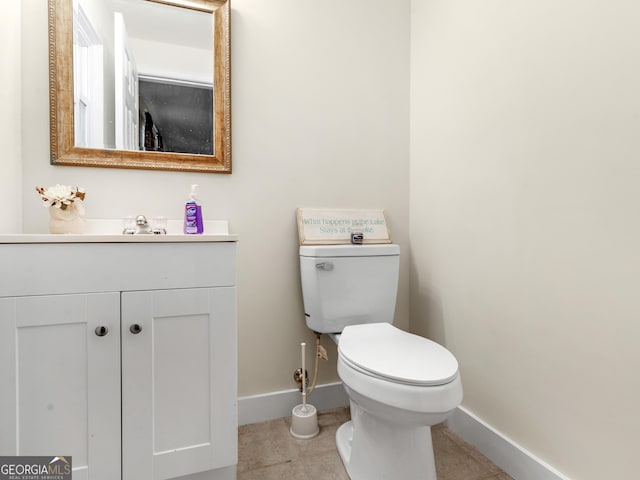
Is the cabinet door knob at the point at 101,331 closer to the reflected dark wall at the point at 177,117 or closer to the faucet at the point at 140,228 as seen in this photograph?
the faucet at the point at 140,228

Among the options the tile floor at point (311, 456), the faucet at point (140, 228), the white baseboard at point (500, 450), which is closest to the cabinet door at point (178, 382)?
the tile floor at point (311, 456)

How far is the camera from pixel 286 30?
1.58 metres

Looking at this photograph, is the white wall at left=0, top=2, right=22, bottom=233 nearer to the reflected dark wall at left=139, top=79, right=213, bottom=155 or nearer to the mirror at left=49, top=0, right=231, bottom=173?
the mirror at left=49, top=0, right=231, bottom=173

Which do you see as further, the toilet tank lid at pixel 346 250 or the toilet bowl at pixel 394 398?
the toilet tank lid at pixel 346 250

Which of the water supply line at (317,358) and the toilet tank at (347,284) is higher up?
the toilet tank at (347,284)

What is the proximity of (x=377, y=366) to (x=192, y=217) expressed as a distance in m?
0.87

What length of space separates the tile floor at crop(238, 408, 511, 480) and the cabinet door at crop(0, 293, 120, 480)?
0.51 m

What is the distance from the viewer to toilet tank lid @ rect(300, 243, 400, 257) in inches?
57.0

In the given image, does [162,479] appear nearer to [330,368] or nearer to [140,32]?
[330,368]

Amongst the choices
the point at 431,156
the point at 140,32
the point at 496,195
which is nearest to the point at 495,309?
the point at 496,195

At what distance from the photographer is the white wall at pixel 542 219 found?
3.02ft

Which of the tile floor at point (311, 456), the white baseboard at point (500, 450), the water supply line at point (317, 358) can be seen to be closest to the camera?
the white baseboard at point (500, 450)

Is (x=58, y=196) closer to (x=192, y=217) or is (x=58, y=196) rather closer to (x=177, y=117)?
(x=192, y=217)

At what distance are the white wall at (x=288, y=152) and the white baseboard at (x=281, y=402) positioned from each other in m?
0.04
